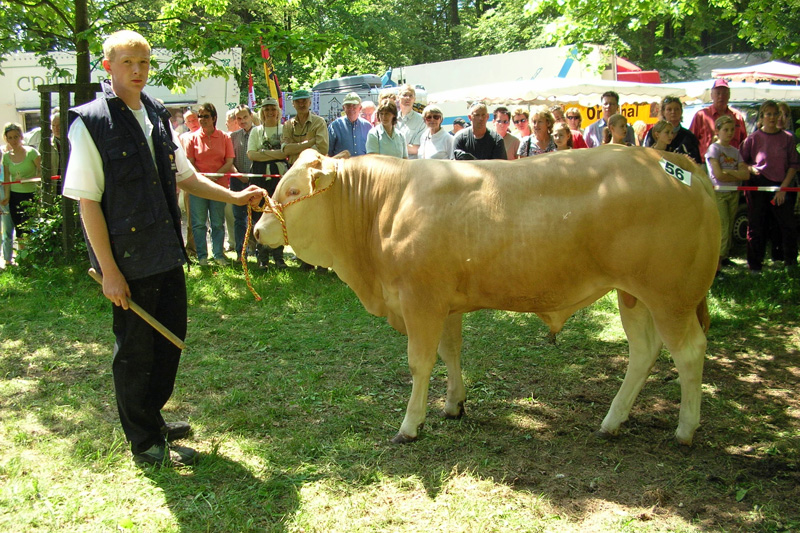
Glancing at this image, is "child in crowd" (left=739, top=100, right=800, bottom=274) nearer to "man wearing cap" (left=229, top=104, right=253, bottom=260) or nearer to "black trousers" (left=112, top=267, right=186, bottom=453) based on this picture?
"man wearing cap" (left=229, top=104, right=253, bottom=260)

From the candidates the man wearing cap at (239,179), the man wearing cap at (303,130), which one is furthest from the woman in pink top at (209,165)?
the man wearing cap at (303,130)

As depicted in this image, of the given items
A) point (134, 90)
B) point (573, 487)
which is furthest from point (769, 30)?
point (134, 90)

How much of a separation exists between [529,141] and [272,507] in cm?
622

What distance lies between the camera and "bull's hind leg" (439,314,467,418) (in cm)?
469

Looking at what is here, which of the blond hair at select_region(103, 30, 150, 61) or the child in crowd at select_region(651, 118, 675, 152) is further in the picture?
the child in crowd at select_region(651, 118, 675, 152)

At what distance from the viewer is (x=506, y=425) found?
4.59 meters

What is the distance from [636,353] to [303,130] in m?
5.50

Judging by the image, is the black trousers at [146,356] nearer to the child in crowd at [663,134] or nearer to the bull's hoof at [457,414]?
the bull's hoof at [457,414]

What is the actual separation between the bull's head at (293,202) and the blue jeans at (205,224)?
539cm

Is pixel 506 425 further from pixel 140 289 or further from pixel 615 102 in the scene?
pixel 615 102

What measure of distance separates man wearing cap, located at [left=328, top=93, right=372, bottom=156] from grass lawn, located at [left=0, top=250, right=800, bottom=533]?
291cm

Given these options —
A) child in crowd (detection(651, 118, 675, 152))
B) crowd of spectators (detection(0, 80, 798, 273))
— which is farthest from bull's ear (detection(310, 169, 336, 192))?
child in crowd (detection(651, 118, 675, 152))

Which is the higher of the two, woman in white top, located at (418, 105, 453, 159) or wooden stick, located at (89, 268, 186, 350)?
woman in white top, located at (418, 105, 453, 159)

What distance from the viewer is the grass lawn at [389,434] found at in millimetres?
3500
